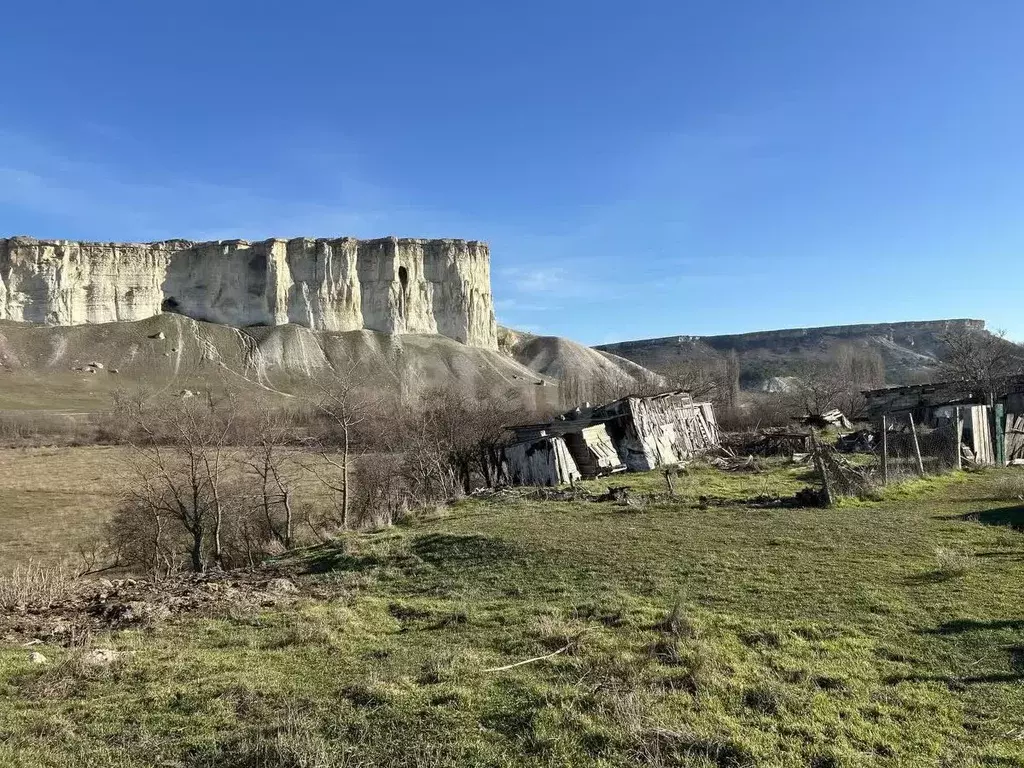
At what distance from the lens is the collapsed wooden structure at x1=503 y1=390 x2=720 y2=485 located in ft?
71.7

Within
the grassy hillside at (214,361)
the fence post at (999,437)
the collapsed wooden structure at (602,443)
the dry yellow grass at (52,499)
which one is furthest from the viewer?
the grassy hillside at (214,361)

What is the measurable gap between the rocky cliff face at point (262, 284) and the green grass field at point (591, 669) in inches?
3730

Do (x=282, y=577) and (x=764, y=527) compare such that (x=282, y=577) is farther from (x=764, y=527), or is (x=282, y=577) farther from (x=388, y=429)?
(x=388, y=429)

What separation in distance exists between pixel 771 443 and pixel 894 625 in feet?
71.4

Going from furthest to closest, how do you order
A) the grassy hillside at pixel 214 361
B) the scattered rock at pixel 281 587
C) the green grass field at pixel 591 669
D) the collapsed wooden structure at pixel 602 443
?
the grassy hillside at pixel 214 361, the collapsed wooden structure at pixel 602 443, the scattered rock at pixel 281 587, the green grass field at pixel 591 669

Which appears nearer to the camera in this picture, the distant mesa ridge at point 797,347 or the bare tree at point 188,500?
the bare tree at point 188,500

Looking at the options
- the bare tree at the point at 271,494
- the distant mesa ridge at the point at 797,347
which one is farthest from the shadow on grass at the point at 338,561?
the distant mesa ridge at the point at 797,347

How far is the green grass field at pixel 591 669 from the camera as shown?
4.14 meters

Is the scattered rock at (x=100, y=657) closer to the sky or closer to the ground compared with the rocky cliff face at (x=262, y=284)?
closer to the ground

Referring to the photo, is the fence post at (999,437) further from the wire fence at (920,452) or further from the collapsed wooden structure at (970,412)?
the wire fence at (920,452)

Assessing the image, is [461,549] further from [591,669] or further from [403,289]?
[403,289]

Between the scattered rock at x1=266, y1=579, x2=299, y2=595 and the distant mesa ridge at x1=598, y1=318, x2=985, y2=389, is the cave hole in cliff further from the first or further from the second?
the scattered rock at x1=266, y1=579, x2=299, y2=595

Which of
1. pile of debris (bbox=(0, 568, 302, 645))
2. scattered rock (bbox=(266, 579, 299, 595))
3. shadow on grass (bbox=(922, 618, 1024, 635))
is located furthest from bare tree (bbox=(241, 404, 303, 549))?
shadow on grass (bbox=(922, 618, 1024, 635))

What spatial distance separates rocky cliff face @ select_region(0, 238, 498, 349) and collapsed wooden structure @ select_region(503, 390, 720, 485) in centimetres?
8029
